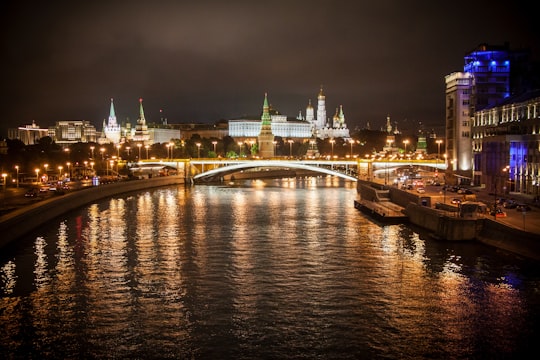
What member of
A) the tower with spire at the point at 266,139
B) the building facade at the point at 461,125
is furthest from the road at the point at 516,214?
the tower with spire at the point at 266,139

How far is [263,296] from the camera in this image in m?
18.5

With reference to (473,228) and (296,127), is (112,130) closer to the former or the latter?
(296,127)

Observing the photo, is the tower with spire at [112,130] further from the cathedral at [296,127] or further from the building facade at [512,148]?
the building facade at [512,148]

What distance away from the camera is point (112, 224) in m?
33.6

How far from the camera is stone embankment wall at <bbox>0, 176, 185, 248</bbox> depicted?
87.8 ft

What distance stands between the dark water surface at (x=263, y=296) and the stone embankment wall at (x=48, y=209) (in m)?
0.72

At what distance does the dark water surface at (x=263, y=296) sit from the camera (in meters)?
14.8

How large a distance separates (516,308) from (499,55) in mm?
36497

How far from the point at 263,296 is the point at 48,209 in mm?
19562

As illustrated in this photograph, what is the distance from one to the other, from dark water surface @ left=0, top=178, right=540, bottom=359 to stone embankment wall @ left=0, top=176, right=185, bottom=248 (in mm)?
720

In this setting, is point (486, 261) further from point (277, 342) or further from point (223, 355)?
point (223, 355)

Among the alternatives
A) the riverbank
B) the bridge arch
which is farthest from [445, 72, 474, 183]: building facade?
the riverbank

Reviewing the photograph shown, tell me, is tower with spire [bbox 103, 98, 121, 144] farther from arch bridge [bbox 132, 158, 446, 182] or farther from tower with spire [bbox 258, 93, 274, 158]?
arch bridge [bbox 132, 158, 446, 182]

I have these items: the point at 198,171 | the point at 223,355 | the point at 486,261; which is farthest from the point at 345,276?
the point at 198,171
